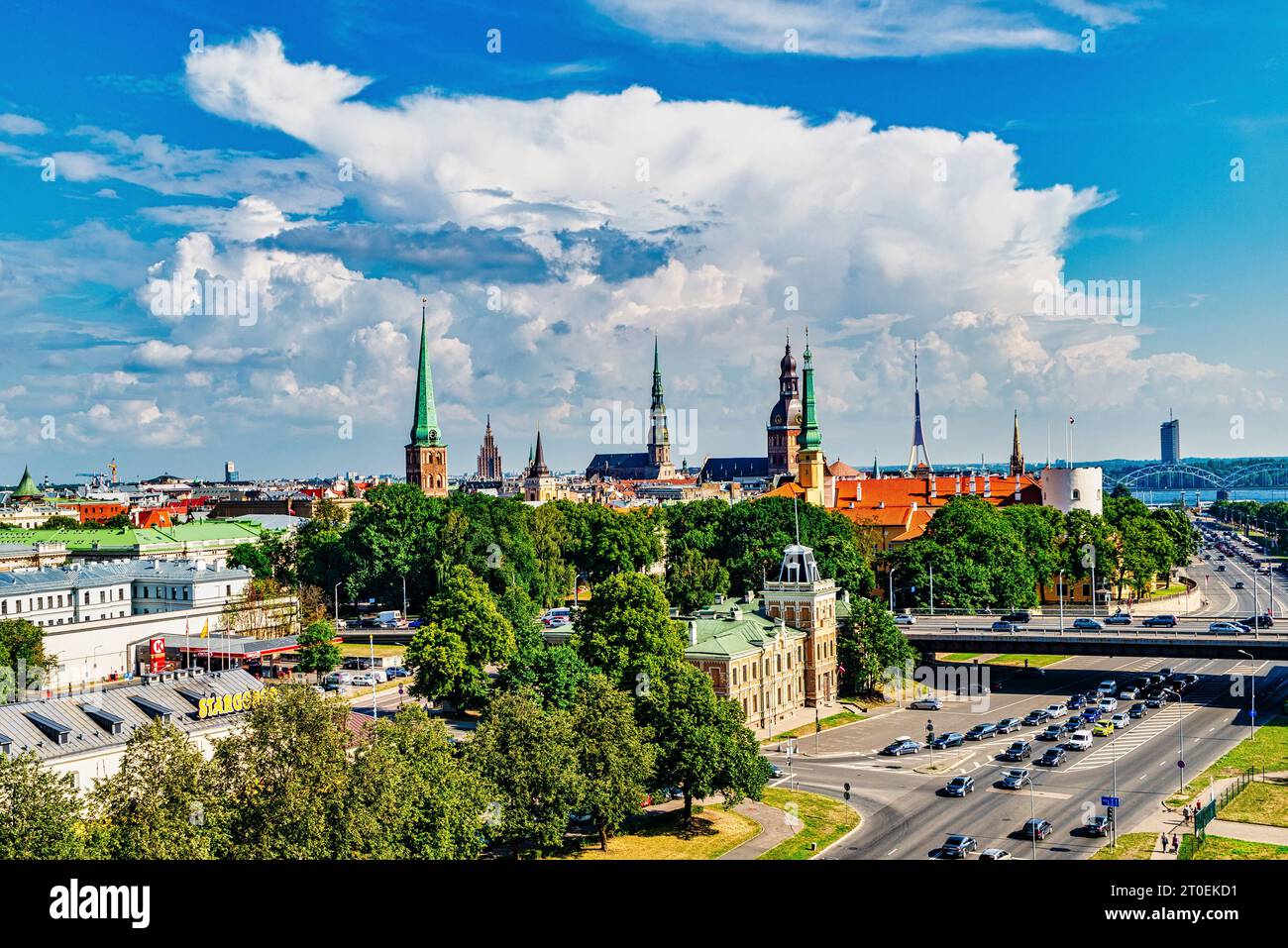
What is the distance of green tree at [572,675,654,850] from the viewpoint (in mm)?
45375

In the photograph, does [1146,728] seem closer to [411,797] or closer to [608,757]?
[608,757]

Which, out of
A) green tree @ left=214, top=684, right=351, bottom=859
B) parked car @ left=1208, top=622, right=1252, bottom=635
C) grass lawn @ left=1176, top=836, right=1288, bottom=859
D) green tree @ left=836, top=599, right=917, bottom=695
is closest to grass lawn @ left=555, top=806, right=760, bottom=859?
→ green tree @ left=214, top=684, right=351, bottom=859

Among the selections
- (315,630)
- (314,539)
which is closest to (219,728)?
(315,630)

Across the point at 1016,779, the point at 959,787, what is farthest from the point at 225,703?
the point at 1016,779

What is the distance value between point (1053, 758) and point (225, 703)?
3978 cm

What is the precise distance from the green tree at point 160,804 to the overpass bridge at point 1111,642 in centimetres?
5761

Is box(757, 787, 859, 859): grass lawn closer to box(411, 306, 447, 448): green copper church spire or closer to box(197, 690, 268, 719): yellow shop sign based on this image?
box(197, 690, 268, 719): yellow shop sign

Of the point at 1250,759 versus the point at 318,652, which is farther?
the point at 318,652

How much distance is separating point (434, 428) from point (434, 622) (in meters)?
114

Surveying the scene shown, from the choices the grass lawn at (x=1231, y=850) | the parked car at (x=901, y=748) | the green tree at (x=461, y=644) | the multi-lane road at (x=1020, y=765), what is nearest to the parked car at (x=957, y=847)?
the multi-lane road at (x=1020, y=765)

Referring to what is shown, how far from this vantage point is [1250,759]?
5706 centimetres
